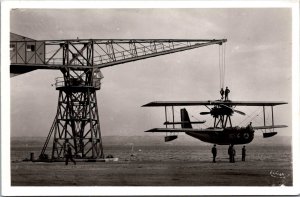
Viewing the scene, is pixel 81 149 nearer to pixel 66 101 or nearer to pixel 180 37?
pixel 66 101

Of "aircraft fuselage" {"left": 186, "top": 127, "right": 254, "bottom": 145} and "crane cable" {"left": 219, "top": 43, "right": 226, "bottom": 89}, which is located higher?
"crane cable" {"left": 219, "top": 43, "right": 226, "bottom": 89}

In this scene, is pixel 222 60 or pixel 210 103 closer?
pixel 222 60

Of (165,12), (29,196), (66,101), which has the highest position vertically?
(165,12)

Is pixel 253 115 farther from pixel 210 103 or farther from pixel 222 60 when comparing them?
pixel 222 60

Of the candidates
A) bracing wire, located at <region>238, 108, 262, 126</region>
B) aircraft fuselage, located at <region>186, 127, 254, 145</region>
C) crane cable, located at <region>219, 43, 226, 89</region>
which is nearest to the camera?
crane cable, located at <region>219, 43, 226, 89</region>

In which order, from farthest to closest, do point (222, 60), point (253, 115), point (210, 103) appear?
point (253, 115) < point (210, 103) < point (222, 60)

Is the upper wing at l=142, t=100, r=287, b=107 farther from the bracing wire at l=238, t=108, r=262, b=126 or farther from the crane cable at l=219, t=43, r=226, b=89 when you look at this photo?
the crane cable at l=219, t=43, r=226, b=89

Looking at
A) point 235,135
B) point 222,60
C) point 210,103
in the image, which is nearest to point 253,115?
point 235,135

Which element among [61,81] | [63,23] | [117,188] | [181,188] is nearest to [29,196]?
[117,188]

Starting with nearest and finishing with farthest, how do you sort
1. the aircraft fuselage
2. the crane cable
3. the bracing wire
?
1. the crane cable
2. the bracing wire
3. the aircraft fuselage

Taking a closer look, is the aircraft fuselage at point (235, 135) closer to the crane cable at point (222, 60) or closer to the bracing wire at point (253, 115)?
the bracing wire at point (253, 115)

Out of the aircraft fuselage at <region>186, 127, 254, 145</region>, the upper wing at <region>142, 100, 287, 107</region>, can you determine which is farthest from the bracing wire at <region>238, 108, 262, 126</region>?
the upper wing at <region>142, 100, 287, 107</region>
